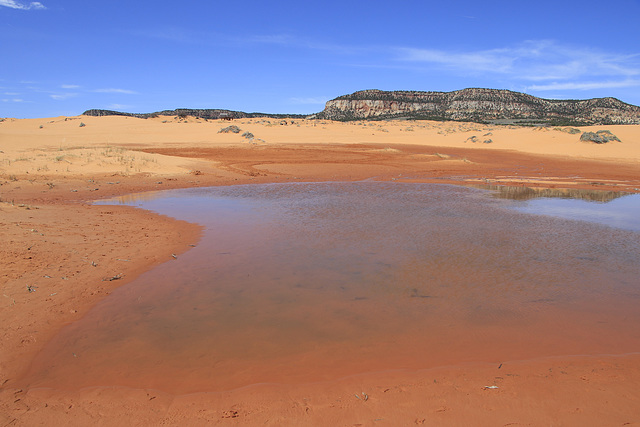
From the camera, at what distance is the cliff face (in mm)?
66562

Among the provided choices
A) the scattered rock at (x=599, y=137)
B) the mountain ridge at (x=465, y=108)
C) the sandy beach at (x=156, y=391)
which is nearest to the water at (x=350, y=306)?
the sandy beach at (x=156, y=391)

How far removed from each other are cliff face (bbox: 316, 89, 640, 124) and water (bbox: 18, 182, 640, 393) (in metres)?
59.7

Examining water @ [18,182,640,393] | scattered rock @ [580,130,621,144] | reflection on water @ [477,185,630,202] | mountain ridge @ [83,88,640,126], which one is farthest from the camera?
mountain ridge @ [83,88,640,126]

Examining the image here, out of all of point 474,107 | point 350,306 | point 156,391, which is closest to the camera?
point 156,391

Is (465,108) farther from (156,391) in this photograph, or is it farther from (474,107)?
(156,391)

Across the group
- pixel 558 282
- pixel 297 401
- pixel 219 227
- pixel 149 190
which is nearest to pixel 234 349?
pixel 297 401

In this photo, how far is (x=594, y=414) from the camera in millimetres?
2848

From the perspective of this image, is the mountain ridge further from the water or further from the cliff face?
the water

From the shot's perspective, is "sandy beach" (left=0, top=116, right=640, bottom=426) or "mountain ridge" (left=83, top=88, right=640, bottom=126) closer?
"sandy beach" (left=0, top=116, right=640, bottom=426)

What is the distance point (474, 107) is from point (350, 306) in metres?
82.2

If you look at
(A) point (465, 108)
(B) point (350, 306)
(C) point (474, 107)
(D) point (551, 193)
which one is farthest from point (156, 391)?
(C) point (474, 107)

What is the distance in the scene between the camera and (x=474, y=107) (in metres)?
78.1

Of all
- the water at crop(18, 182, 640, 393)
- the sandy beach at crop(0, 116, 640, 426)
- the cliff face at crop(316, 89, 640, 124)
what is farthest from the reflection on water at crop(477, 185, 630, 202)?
the cliff face at crop(316, 89, 640, 124)

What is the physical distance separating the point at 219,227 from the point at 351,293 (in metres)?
4.15
